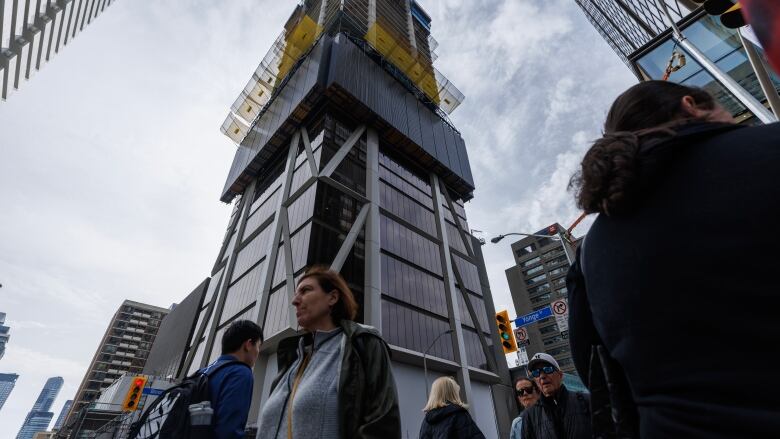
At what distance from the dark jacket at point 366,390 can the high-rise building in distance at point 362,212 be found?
14601 millimetres

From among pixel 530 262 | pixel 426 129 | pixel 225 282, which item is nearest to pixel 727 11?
pixel 225 282

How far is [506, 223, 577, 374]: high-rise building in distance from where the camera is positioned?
68.7 m

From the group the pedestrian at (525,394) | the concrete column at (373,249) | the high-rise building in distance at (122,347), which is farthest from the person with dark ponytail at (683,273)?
the high-rise building in distance at (122,347)

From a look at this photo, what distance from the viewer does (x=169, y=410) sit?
2.29 m

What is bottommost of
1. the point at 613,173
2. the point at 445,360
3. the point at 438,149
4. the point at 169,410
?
the point at 169,410

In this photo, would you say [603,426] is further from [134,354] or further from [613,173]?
[134,354]

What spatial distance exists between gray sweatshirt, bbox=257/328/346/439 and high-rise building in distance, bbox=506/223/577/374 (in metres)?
72.6

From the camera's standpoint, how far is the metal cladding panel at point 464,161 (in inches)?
1275

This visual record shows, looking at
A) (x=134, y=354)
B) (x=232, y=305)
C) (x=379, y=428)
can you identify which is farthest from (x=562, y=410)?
(x=134, y=354)

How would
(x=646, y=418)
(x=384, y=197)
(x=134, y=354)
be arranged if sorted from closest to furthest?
(x=646, y=418)
(x=384, y=197)
(x=134, y=354)

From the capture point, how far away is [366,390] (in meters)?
1.87

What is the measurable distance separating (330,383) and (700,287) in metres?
1.75

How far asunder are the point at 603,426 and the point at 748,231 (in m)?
0.69

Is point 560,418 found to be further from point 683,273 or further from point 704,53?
point 704,53
